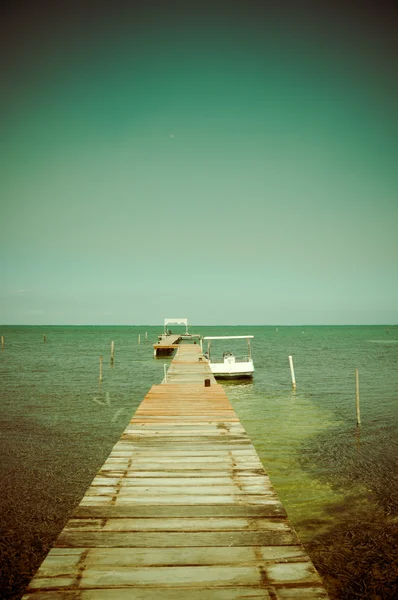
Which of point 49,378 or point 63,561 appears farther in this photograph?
point 49,378

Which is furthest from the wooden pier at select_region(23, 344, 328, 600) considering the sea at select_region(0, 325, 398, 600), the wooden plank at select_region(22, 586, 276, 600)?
the sea at select_region(0, 325, 398, 600)

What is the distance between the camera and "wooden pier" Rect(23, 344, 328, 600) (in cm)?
296

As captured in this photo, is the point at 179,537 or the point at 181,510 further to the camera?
the point at 181,510

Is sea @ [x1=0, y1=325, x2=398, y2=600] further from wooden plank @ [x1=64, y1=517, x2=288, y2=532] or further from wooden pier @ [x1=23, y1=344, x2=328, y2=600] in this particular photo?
wooden plank @ [x1=64, y1=517, x2=288, y2=532]

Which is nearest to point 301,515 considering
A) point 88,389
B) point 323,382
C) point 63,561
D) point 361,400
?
point 63,561

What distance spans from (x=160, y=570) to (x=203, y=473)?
2.38 m

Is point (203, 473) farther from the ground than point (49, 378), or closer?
A: farther from the ground

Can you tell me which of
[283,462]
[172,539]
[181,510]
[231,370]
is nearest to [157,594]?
[172,539]

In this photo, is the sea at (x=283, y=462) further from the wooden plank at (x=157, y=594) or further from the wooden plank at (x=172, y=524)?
the wooden plank at (x=157, y=594)

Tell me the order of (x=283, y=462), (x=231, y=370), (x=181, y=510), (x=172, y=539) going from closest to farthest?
(x=172, y=539), (x=181, y=510), (x=283, y=462), (x=231, y=370)

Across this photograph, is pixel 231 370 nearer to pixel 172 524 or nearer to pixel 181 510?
pixel 181 510

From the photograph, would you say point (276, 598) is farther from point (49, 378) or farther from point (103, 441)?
point (49, 378)

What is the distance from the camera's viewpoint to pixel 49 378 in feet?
90.2

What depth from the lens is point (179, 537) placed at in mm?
3740
